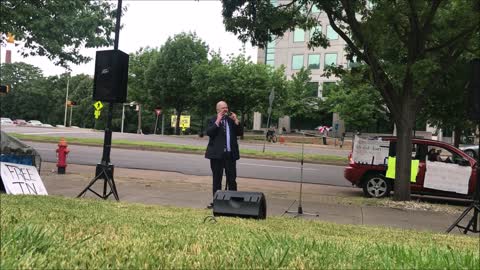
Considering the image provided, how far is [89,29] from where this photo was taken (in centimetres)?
1484

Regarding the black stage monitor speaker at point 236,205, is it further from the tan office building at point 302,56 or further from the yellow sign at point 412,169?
the tan office building at point 302,56

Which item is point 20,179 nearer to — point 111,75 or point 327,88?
point 111,75

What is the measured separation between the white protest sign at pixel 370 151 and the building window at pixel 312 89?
1757 inches

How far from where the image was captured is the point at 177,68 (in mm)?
48469

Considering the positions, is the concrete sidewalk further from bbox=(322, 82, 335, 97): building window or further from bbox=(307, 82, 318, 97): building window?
bbox=(307, 82, 318, 97): building window

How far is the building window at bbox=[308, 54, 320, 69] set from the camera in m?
64.3

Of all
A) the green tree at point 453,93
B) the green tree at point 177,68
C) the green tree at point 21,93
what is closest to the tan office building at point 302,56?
the green tree at point 177,68

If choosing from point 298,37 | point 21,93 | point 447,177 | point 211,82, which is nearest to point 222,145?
point 447,177

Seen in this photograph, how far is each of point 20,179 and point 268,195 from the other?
5.44m

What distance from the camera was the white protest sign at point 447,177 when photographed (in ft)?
39.5

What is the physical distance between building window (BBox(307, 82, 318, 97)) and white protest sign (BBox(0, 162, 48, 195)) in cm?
4906

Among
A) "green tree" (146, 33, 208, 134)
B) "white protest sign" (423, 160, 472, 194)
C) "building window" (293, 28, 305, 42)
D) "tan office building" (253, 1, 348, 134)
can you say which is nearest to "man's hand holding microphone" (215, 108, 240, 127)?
"white protest sign" (423, 160, 472, 194)

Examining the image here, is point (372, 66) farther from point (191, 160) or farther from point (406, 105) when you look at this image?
point (191, 160)

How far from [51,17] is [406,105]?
9833 millimetres
